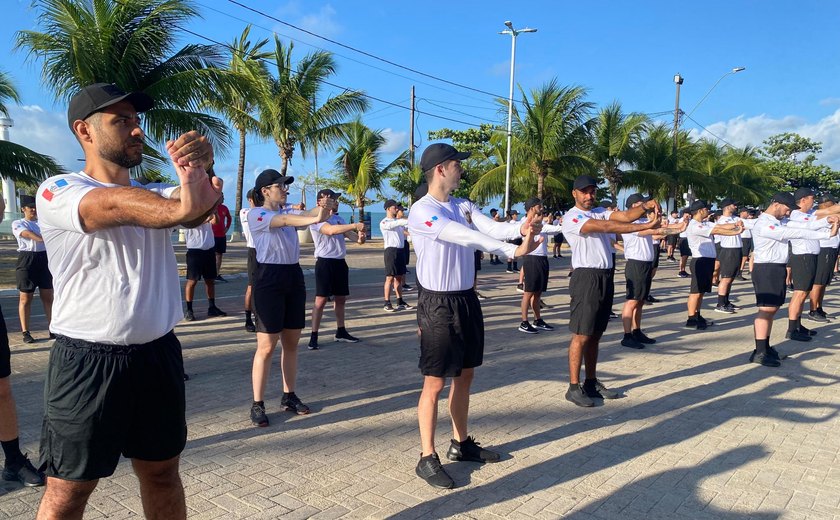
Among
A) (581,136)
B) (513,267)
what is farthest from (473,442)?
(581,136)

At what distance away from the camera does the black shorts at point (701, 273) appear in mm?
9664

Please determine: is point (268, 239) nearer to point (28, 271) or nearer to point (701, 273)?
point (28, 271)

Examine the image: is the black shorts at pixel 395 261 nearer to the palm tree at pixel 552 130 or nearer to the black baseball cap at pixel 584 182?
the black baseball cap at pixel 584 182

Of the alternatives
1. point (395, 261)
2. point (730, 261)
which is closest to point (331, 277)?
point (395, 261)

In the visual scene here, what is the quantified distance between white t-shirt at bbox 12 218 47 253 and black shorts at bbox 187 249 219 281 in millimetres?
2103

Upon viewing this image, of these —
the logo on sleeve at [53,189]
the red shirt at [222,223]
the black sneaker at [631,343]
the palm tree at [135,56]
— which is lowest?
the black sneaker at [631,343]

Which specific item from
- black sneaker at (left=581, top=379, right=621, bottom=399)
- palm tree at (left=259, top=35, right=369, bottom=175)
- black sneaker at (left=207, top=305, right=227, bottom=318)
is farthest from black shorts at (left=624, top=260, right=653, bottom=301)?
palm tree at (left=259, top=35, right=369, bottom=175)

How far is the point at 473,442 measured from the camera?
4203mm

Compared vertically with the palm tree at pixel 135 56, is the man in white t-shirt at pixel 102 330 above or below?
below

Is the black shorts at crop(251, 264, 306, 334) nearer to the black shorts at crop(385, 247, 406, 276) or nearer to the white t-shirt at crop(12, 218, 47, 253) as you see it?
the white t-shirt at crop(12, 218, 47, 253)

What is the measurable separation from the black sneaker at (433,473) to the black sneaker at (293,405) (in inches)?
62.5

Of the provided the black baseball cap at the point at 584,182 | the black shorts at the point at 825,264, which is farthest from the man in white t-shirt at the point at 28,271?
the black shorts at the point at 825,264

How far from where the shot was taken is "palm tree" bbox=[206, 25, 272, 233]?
1290 centimetres

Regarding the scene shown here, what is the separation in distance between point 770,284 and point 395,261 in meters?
6.17
